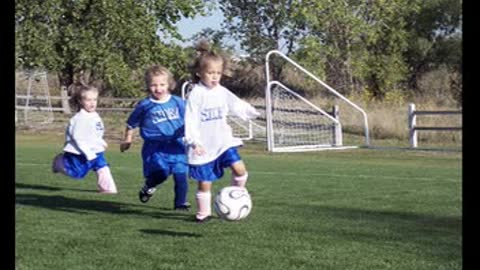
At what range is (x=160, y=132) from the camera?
9.55 meters

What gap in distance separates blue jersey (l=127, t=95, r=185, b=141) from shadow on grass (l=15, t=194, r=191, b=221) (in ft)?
2.85

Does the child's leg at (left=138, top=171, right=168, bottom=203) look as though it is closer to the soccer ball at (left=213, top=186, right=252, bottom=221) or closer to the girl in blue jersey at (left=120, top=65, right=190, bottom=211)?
the girl in blue jersey at (left=120, top=65, right=190, bottom=211)

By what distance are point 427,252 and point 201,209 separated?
92.6 inches

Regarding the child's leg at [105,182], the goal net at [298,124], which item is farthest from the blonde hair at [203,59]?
the goal net at [298,124]

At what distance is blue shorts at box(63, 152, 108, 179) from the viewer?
11086 millimetres

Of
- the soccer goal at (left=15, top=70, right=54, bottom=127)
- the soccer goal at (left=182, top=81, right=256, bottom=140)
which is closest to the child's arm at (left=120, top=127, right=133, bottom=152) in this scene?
the soccer goal at (left=182, top=81, right=256, bottom=140)

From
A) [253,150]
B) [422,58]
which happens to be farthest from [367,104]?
[253,150]

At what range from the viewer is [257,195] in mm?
10898

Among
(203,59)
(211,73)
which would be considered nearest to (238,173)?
(211,73)

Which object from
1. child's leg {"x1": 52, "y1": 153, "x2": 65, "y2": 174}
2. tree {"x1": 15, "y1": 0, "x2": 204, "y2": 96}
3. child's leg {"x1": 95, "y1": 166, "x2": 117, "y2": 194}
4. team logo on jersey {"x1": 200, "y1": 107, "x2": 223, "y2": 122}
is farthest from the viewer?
tree {"x1": 15, "y1": 0, "x2": 204, "y2": 96}

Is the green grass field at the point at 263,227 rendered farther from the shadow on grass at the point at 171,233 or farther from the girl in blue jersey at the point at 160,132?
the girl in blue jersey at the point at 160,132

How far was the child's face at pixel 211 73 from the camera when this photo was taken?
8.25 meters

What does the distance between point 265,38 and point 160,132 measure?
36090 millimetres

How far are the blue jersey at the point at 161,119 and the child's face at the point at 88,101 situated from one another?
1985mm
